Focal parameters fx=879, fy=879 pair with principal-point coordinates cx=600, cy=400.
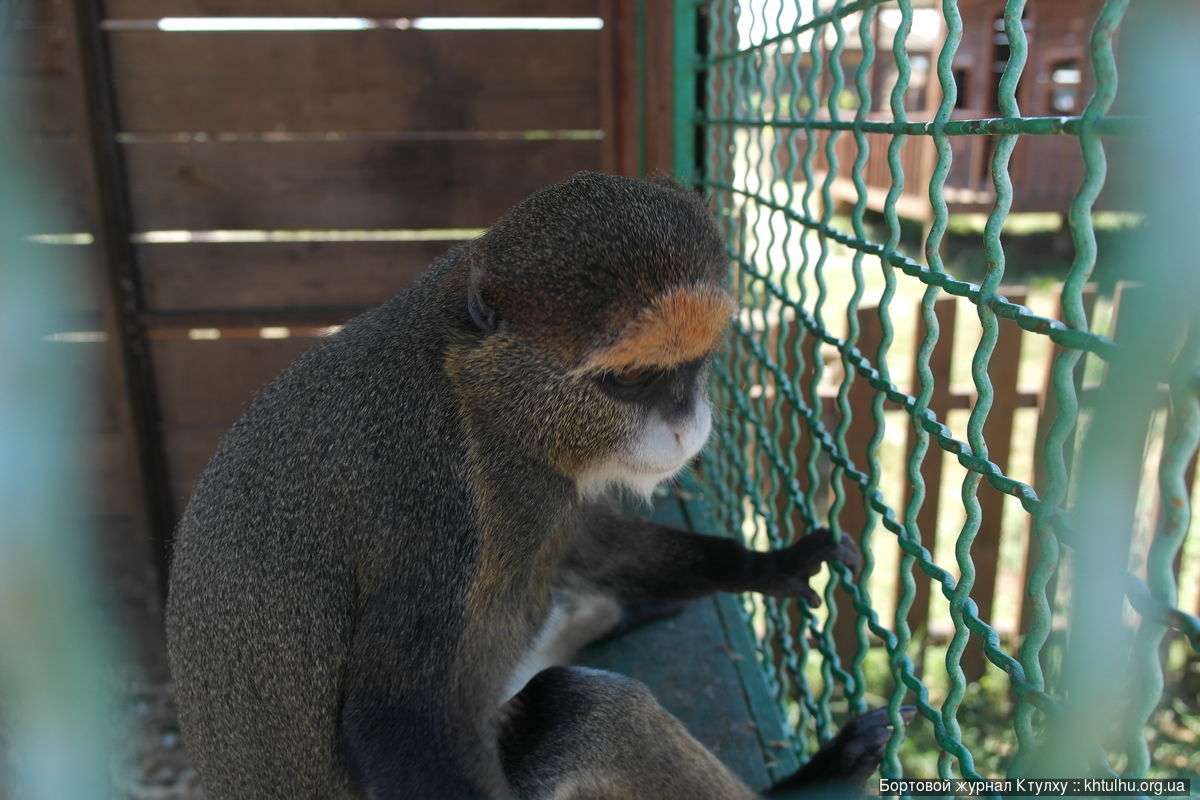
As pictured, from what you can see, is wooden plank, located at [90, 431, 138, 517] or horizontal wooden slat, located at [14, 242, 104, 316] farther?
A: wooden plank, located at [90, 431, 138, 517]

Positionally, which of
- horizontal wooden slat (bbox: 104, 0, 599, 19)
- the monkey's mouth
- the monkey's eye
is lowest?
the monkey's mouth

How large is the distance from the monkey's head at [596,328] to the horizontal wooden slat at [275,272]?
2795 millimetres

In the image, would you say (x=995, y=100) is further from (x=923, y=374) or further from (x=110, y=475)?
(x=110, y=475)

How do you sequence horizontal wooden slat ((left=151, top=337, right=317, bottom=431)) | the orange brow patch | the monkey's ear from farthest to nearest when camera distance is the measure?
1. horizontal wooden slat ((left=151, top=337, right=317, bottom=431))
2. the monkey's ear
3. the orange brow patch

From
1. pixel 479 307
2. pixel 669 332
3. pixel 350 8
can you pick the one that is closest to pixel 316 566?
pixel 479 307

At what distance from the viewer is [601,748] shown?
1865mm

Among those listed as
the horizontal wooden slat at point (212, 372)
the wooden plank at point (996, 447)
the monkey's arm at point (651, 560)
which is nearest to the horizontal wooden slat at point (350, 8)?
the horizontal wooden slat at point (212, 372)

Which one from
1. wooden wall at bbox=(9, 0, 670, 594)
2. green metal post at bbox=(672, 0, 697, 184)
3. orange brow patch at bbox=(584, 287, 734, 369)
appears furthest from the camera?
wooden wall at bbox=(9, 0, 670, 594)

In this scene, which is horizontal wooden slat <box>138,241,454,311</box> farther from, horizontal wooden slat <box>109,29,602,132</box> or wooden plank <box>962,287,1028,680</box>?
wooden plank <box>962,287,1028,680</box>

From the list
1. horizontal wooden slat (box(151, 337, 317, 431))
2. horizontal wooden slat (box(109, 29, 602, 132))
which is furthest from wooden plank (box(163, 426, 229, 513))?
horizontal wooden slat (box(109, 29, 602, 132))

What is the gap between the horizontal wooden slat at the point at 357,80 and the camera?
4.21 meters

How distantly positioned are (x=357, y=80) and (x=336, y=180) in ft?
1.62

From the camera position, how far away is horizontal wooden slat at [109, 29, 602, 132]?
4.21 metres

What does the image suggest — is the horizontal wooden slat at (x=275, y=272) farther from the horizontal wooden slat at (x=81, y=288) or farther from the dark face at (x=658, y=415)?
the dark face at (x=658, y=415)
